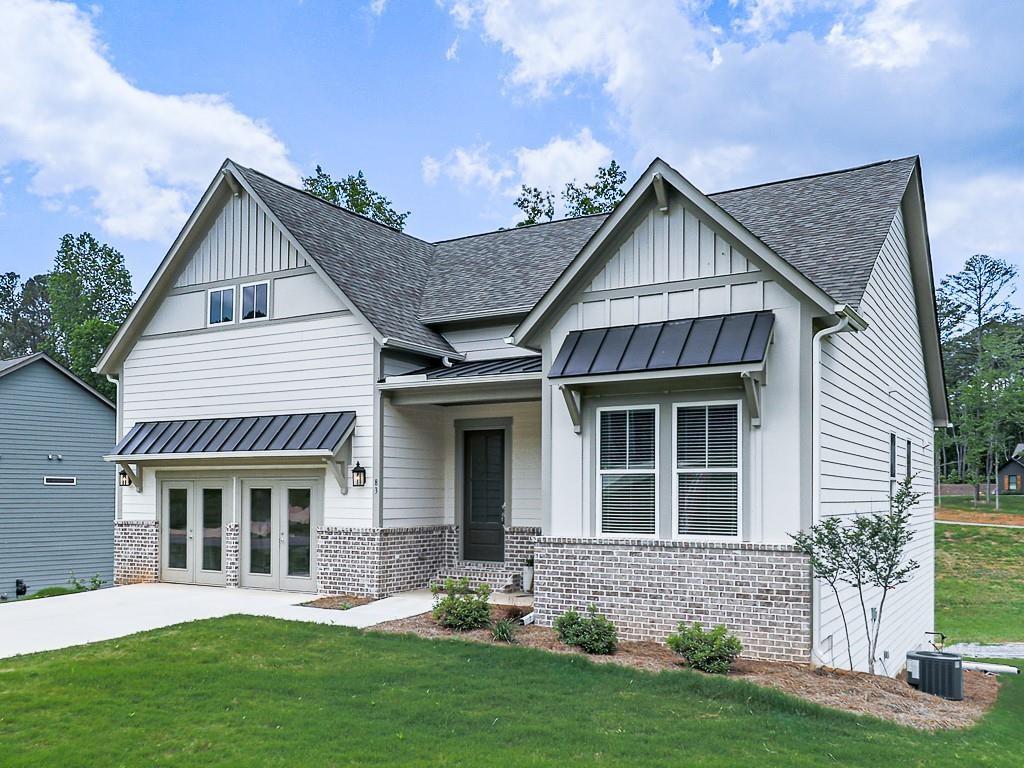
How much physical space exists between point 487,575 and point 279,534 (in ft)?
11.6

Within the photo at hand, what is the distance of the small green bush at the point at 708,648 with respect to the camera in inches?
370

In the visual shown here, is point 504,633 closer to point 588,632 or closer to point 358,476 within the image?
point 588,632

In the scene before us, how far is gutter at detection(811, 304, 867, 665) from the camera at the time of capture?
9922mm

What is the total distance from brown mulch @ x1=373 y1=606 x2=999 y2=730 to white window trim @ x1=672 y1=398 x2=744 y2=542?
1.33 m

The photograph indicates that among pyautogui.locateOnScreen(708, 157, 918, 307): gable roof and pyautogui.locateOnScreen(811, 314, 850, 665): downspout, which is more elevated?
pyautogui.locateOnScreen(708, 157, 918, 307): gable roof

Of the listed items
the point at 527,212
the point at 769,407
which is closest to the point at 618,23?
the point at 769,407

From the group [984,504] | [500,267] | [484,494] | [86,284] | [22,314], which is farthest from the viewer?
[22,314]

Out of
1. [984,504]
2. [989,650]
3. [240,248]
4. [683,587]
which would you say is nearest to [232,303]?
[240,248]

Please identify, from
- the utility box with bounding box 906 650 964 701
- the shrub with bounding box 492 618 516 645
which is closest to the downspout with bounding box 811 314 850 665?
the utility box with bounding box 906 650 964 701

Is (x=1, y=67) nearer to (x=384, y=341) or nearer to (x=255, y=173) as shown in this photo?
(x=255, y=173)

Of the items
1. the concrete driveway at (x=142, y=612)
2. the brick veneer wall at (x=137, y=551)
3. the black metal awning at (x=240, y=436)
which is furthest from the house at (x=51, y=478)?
the concrete driveway at (x=142, y=612)

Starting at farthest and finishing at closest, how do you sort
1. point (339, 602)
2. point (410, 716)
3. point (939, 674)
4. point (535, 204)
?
point (535, 204) < point (339, 602) < point (939, 674) < point (410, 716)

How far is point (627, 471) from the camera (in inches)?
440

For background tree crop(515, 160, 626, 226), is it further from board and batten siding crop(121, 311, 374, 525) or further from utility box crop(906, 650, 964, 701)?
utility box crop(906, 650, 964, 701)
